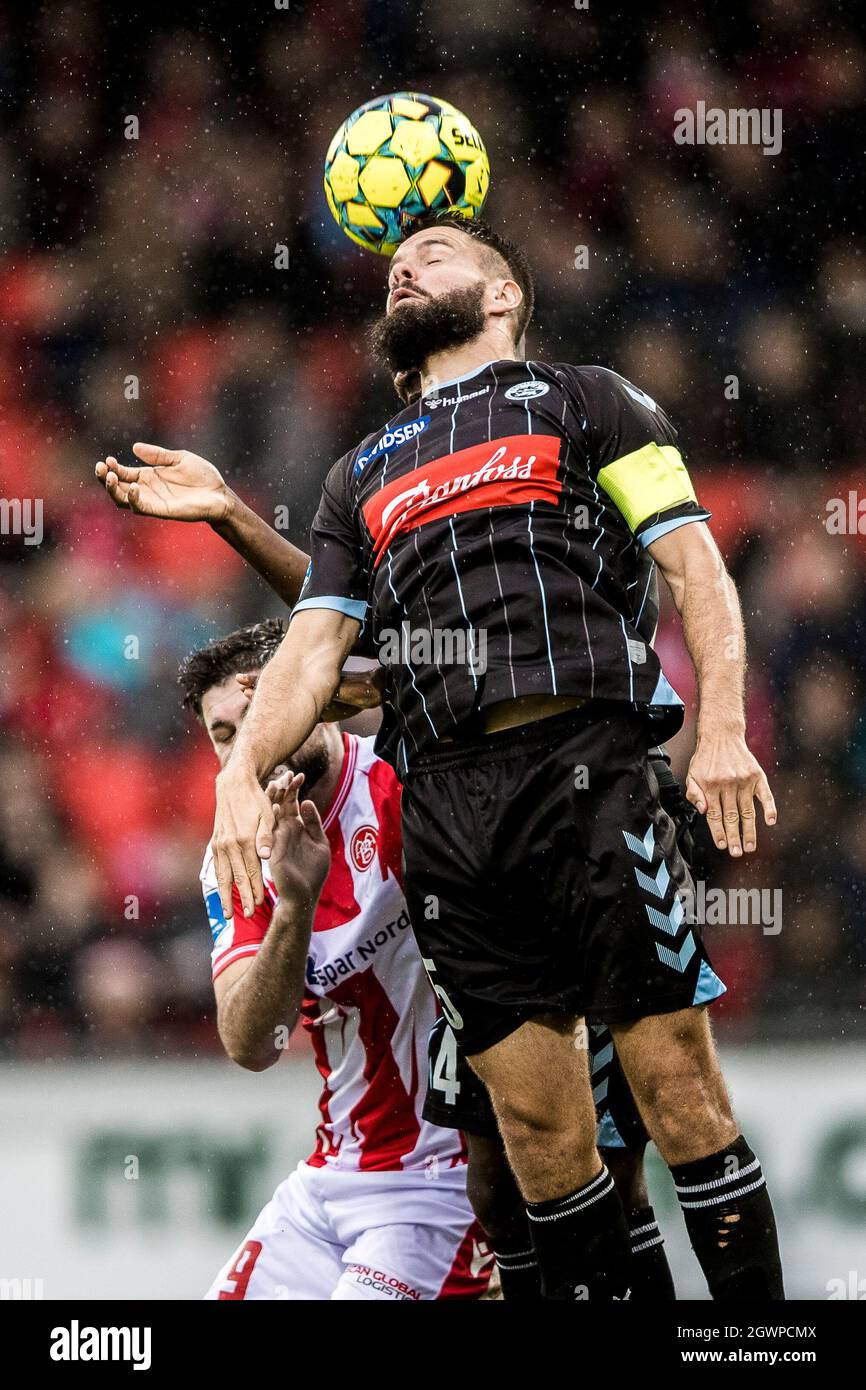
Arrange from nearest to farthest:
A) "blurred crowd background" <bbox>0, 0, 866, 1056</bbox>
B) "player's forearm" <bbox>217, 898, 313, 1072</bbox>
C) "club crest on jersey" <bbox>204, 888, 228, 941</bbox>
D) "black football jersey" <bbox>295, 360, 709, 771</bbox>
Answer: "black football jersey" <bbox>295, 360, 709, 771</bbox> < "player's forearm" <bbox>217, 898, 313, 1072</bbox> < "club crest on jersey" <bbox>204, 888, 228, 941</bbox> < "blurred crowd background" <bbox>0, 0, 866, 1056</bbox>

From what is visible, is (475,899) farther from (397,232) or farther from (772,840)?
(772,840)

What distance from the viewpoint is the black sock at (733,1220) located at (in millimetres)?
2209

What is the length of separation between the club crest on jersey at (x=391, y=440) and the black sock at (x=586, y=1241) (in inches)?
49.2

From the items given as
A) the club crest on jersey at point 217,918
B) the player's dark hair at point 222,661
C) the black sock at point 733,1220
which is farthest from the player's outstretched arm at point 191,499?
the black sock at point 733,1220

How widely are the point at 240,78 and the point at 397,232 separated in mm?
3069

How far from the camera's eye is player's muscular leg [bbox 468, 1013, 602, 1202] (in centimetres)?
229

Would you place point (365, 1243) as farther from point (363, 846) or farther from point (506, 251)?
point (506, 251)

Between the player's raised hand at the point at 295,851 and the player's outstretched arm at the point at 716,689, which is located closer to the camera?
the player's outstretched arm at the point at 716,689

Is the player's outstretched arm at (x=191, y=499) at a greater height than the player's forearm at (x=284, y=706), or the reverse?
the player's outstretched arm at (x=191, y=499)

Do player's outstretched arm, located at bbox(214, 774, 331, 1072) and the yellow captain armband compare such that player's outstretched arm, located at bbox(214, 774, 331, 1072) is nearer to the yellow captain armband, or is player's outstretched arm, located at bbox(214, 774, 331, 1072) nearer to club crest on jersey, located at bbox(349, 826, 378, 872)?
club crest on jersey, located at bbox(349, 826, 378, 872)

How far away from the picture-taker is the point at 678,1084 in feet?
7.29

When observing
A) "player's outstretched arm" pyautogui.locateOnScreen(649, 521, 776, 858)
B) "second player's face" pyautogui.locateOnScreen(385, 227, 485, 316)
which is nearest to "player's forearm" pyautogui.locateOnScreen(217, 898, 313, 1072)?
"player's outstretched arm" pyautogui.locateOnScreen(649, 521, 776, 858)

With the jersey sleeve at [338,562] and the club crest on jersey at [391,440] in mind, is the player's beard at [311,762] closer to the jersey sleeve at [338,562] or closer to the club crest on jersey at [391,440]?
the jersey sleeve at [338,562]

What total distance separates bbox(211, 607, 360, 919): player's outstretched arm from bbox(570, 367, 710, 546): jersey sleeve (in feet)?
1.73
